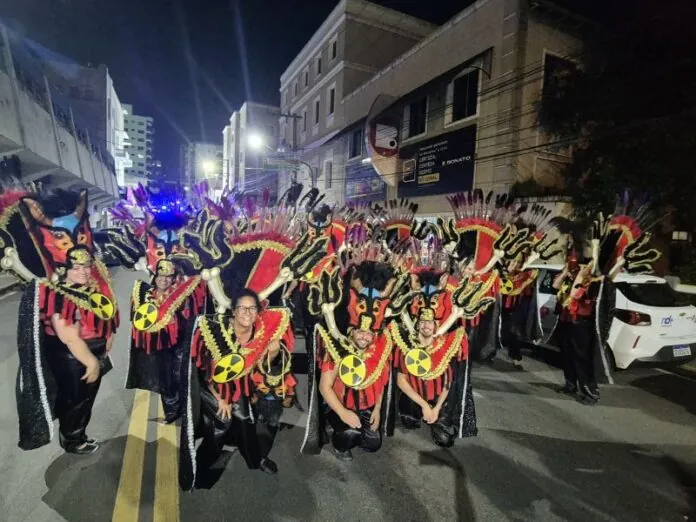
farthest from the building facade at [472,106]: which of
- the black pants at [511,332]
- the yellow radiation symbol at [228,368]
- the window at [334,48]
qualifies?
the yellow radiation symbol at [228,368]

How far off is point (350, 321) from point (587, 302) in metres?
3.56

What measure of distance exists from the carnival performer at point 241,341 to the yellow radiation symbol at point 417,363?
3.41 feet

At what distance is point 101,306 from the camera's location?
3486 millimetres

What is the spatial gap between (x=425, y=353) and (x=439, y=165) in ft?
44.2

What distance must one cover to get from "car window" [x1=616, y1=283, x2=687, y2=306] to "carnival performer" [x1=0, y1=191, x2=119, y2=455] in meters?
6.37

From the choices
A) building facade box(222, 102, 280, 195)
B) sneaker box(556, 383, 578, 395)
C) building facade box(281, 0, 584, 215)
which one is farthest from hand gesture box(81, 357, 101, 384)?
building facade box(222, 102, 280, 195)

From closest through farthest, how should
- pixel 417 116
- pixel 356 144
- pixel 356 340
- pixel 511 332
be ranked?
pixel 356 340, pixel 511 332, pixel 417 116, pixel 356 144

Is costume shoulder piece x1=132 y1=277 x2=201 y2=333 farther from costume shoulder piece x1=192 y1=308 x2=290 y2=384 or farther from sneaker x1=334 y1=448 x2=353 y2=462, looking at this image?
sneaker x1=334 y1=448 x2=353 y2=462

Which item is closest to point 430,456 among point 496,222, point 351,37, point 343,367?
point 343,367

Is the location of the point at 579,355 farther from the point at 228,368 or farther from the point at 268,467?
the point at 228,368

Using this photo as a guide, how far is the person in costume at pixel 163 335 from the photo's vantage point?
393 cm

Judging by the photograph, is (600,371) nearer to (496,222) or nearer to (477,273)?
(477,273)

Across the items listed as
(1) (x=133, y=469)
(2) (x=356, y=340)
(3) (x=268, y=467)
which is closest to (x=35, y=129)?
(1) (x=133, y=469)

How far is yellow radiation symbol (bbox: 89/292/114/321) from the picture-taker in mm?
3424
